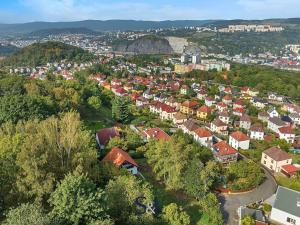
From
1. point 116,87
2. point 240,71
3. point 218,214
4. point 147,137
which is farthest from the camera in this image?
point 240,71

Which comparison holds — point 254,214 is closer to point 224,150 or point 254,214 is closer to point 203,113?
point 224,150

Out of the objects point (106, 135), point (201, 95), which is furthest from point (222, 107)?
point (106, 135)

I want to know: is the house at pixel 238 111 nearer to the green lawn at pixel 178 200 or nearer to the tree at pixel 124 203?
the green lawn at pixel 178 200

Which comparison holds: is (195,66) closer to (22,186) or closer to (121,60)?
(121,60)

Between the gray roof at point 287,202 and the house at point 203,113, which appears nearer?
the gray roof at point 287,202

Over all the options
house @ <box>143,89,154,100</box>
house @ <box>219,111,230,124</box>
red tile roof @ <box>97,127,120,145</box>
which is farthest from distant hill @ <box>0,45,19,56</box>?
red tile roof @ <box>97,127,120,145</box>

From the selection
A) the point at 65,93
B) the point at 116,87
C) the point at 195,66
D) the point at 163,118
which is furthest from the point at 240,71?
the point at 65,93

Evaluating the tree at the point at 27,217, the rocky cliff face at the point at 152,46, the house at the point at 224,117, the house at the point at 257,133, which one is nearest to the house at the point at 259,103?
the house at the point at 224,117
